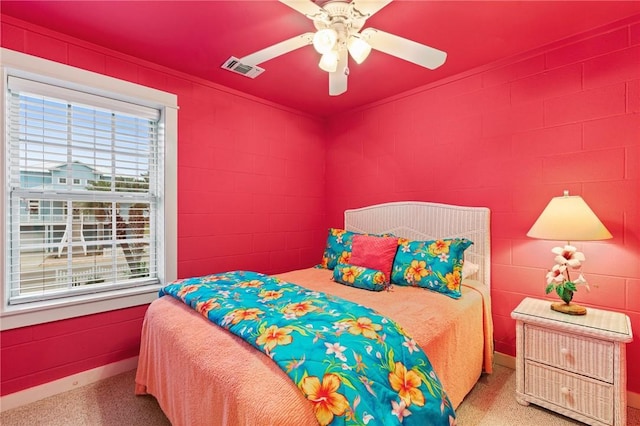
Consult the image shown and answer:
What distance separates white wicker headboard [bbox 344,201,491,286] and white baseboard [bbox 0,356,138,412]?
241cm

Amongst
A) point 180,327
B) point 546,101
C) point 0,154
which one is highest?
point 546,101

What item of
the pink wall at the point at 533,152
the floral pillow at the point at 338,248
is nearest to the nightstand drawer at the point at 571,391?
the pink wall at the point at 533,152

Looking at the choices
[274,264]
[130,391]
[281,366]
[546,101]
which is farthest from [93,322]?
[546,101]

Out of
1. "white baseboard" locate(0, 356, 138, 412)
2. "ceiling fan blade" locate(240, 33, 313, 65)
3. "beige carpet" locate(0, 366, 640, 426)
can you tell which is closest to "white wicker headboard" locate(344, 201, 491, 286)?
"beige carpet" locate(0, 366, 640, 426)

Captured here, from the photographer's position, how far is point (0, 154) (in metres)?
1.85

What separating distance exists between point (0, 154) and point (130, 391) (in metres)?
1.74

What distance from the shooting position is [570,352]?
5.68ft

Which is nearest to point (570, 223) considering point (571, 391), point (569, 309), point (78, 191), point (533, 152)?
point (569, 309)

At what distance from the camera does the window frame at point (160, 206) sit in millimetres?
1879

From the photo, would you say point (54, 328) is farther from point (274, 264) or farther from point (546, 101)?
point (546, 101)

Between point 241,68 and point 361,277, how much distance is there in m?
1.93

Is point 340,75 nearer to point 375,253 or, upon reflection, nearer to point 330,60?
point 330,60

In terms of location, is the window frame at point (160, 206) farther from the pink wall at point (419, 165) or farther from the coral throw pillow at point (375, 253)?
the coral throw pillow at point (375, 253)

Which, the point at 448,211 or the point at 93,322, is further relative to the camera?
the point at 448,211
